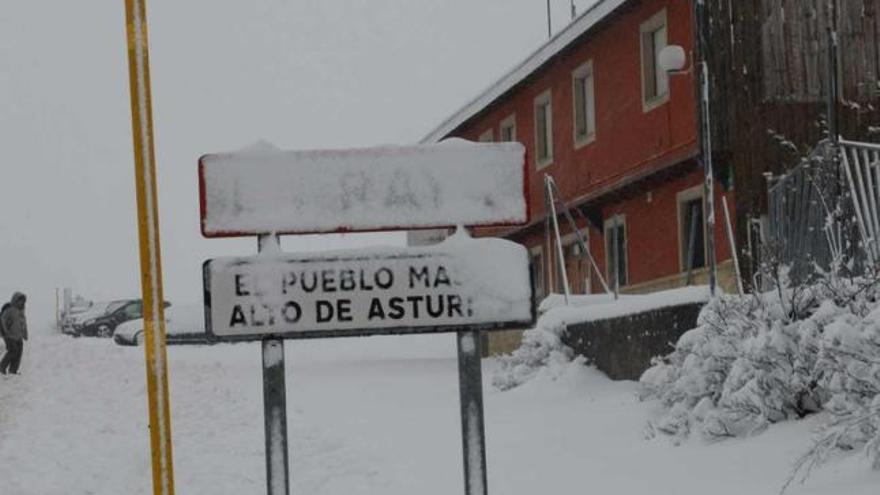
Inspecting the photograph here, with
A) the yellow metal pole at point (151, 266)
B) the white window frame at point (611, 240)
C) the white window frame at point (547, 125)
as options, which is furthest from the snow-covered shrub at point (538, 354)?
the yellow metal pole at point (151, 266)

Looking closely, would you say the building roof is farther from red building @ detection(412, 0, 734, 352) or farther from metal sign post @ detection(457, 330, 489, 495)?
metal sign post @ detection(457, 330, 489, 495)

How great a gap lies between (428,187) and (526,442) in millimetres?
7172

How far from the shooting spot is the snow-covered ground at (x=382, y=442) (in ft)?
32.0

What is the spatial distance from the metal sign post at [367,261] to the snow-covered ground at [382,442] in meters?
2.78

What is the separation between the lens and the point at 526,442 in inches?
497

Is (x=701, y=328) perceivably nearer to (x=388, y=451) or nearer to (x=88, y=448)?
(x=388, y=451)

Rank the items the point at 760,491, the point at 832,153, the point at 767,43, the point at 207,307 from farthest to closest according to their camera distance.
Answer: the point at 767,43, the point at 832,153, the point at 760,491, the point at 207,307

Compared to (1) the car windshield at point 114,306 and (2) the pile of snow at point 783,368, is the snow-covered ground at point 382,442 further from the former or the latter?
(1) the car windshield at point 114,306

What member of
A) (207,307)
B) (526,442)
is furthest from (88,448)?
(207,307)

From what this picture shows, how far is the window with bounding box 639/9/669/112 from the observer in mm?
20906

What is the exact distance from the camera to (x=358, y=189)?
5.78m

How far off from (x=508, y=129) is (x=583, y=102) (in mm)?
4491

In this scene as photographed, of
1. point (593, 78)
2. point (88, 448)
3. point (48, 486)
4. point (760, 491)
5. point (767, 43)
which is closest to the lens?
point (760, 491)

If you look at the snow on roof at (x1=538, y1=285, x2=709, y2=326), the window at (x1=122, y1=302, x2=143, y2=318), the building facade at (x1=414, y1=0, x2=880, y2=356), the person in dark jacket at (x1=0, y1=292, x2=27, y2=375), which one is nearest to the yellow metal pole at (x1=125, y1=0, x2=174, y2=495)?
the snow on roof at (x1=538, y1=285, x2=709, y2=326)
